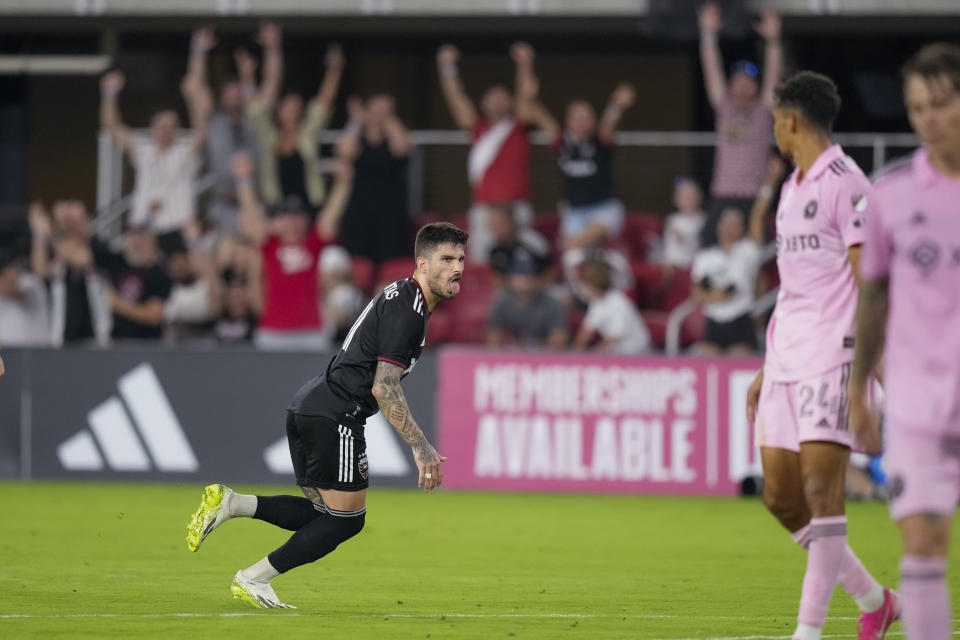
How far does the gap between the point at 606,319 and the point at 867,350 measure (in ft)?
37.5

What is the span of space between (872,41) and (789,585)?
12.9 metres

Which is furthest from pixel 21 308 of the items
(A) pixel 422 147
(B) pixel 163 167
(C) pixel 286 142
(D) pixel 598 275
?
(D) pixel 598 275

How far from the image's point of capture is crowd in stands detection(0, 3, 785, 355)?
16938mm

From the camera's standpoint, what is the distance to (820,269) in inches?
271

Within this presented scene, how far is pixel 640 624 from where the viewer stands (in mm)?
7836

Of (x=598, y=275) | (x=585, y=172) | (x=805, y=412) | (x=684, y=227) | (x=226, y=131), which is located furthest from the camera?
(x=226, y=131)

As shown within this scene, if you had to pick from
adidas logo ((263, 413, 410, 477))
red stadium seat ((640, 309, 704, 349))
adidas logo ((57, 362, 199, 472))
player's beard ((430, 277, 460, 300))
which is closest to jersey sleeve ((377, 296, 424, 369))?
player's beard ((430, 277, 460, 300))

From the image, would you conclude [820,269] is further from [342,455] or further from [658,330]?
[658,330]

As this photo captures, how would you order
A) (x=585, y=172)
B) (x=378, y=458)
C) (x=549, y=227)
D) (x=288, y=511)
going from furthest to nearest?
(x=549, y=227) < (x=585, y=172) < (x=378, y=458) < (x=288, y=511)

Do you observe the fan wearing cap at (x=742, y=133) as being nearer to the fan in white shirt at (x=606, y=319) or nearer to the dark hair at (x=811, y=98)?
the fan in white shirt at (x=606, y=319)

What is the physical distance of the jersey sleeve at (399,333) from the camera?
7.73 m

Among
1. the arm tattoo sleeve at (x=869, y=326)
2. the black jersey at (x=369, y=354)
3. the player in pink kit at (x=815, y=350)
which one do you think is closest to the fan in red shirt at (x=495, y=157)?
the black jersey at (x=369, y=354)

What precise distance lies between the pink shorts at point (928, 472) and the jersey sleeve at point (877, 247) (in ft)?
1.76

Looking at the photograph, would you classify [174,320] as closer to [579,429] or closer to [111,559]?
[579,429]
